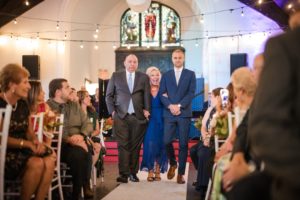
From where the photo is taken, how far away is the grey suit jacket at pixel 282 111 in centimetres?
114

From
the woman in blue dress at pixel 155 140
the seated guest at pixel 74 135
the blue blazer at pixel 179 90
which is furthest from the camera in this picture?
the woman in blue dress at pixel 155 140

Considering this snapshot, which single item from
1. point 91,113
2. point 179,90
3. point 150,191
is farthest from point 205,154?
point 91,113

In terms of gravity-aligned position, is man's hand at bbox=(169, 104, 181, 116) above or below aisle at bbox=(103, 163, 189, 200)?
above

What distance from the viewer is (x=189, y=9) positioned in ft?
50.3

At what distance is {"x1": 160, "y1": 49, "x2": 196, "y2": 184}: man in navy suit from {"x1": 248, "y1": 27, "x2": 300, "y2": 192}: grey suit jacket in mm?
4428

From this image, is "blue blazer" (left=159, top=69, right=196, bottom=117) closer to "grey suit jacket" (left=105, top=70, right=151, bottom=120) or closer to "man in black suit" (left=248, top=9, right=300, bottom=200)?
"grey suit jacket" (left=105, top=70, right=151, bottom=120)

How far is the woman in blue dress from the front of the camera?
596 centimetres

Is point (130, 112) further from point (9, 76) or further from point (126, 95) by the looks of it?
point (9, 76)

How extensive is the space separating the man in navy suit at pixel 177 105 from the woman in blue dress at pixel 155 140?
0.19m

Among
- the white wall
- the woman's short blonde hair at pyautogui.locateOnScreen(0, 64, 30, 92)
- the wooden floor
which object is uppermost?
the white wall

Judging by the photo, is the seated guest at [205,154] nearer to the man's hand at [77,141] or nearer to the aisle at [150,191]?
the aisle at [150,191]

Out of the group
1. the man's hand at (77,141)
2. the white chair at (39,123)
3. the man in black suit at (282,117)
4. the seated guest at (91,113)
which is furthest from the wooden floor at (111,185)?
the man in black suit at (282,117)

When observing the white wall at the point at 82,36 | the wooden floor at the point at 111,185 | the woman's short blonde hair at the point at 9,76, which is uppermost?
the white wall at the point at 82,36

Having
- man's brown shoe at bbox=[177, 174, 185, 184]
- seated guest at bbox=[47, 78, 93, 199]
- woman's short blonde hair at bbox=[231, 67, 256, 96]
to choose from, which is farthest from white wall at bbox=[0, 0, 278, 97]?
woman's short blonde hair at bbox=[231, 67, 256, 96]
